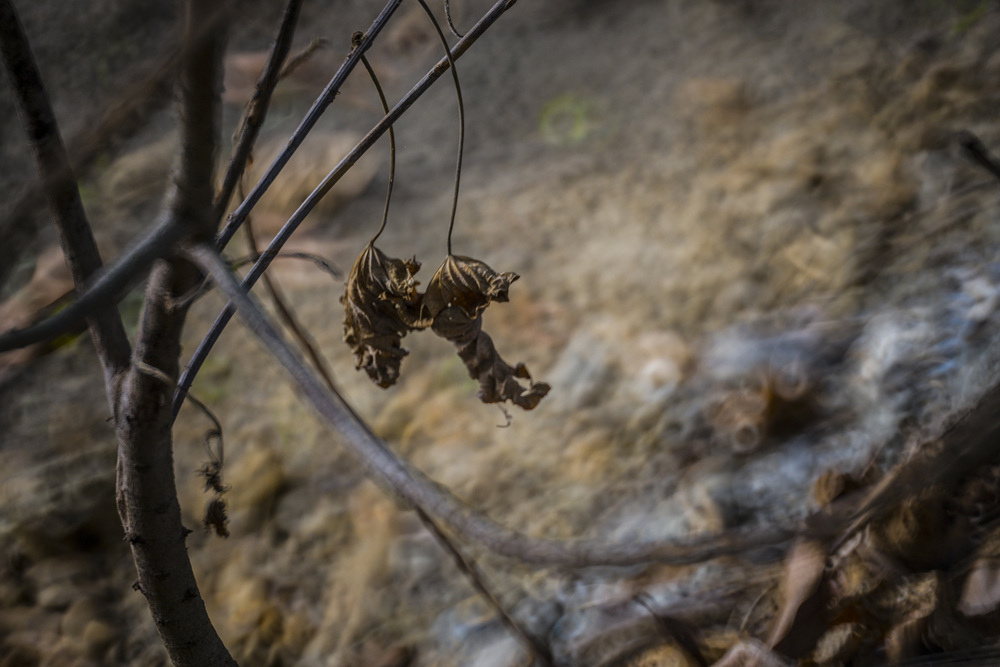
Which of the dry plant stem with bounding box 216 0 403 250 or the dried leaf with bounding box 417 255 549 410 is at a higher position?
the dry plant stem with bounding box 216 0 403 250

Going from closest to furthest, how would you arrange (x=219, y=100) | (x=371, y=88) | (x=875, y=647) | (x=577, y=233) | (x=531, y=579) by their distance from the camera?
(x=219, y=100)
(x=875, y=647)
(x=531, y=579)
(x=577, y=233)
(x=371, y=88)

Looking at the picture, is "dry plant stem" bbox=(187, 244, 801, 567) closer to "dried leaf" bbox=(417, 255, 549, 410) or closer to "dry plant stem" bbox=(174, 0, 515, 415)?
"dry plant stem" bbox=(174, 0, 515, 415)

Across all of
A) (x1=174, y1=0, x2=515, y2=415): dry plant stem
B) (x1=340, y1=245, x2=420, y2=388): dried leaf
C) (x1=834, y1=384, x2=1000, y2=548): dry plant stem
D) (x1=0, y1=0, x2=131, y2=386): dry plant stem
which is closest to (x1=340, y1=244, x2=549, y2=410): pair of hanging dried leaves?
(x1=340, y1=245, x2=420, y2=388): dried leaf

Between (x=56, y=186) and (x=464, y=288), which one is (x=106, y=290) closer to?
(x=56, y=186)

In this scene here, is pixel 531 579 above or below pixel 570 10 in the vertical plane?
below

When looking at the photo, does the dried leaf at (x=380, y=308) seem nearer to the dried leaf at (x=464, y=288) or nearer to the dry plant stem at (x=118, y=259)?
the dried leaf at (x=464, y=288)

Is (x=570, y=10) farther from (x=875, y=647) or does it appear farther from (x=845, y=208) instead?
(x=875, y=647)

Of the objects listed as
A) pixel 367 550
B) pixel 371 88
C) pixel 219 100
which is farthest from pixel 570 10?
pixel 219 100
